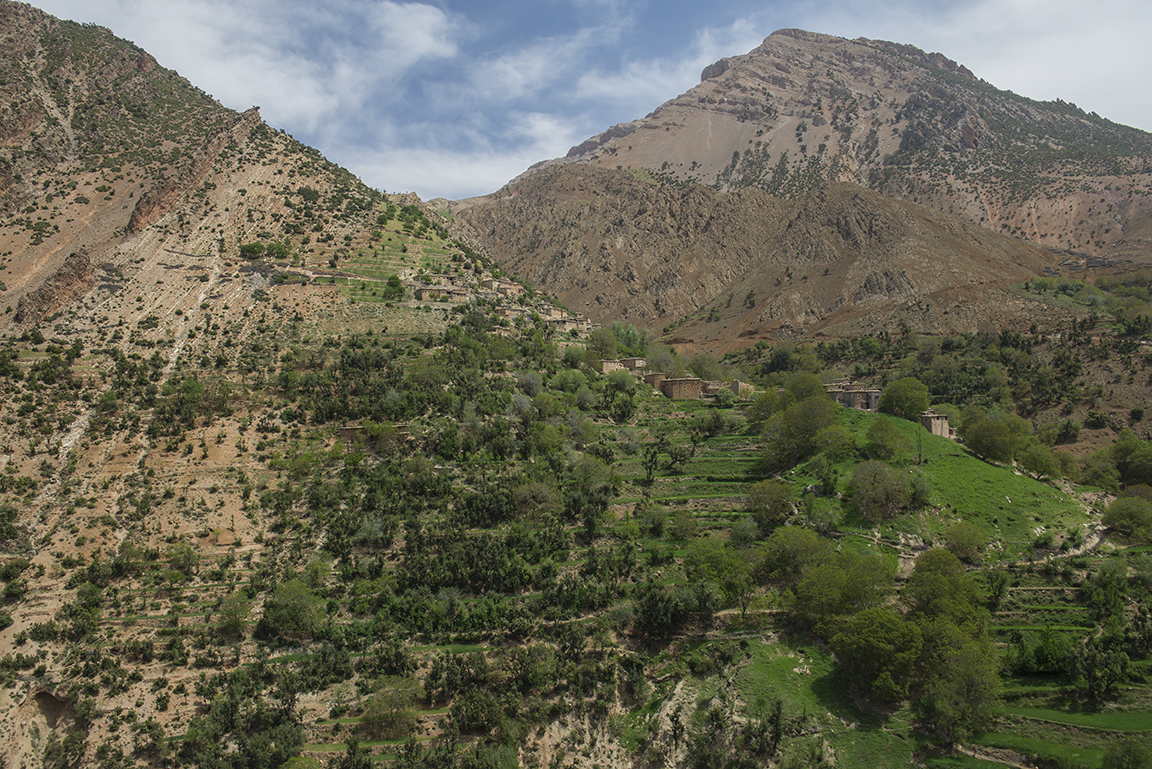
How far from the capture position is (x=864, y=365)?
285ft

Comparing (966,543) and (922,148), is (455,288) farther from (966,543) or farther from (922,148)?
(922,148)

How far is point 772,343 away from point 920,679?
7871 centimetres

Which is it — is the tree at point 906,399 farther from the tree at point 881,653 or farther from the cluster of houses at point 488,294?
the cluster of houses at point 488,294

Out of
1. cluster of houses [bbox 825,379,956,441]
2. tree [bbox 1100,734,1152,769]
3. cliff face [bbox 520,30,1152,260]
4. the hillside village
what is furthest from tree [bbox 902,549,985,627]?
cliff face [bbox 520,30,1152,260]

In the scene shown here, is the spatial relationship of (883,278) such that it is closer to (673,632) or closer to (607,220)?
(607,220)

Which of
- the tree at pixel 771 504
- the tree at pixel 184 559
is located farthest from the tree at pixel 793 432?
the tree at pixel 184 559

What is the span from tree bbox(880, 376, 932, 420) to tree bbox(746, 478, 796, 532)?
64.5ft

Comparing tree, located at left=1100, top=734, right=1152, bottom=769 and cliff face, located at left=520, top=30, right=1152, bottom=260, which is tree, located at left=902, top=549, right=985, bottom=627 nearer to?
tree, located at left=1100, top=734, right=1152, bottom=769

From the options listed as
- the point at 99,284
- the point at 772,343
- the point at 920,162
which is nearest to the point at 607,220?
the point at 772,343

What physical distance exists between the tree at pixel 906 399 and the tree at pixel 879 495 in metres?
15.8

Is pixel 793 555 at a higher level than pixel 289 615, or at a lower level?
higher

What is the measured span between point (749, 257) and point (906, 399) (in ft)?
264

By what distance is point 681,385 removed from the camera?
6912 cm

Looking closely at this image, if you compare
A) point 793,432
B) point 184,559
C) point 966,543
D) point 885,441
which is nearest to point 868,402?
point 885,441
